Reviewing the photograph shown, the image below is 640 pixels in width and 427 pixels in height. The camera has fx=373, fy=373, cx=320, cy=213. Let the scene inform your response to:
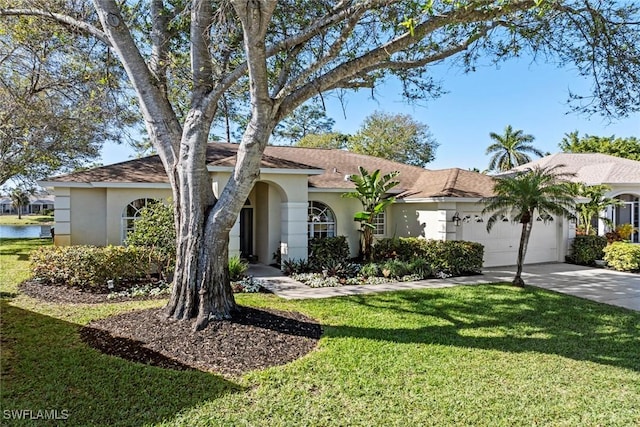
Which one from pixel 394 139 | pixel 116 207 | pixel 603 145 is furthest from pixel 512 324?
pixel 603 145

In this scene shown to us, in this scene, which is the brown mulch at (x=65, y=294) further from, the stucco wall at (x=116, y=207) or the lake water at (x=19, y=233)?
the lake water at (x=19, y=233)

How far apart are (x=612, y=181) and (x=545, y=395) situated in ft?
64.5

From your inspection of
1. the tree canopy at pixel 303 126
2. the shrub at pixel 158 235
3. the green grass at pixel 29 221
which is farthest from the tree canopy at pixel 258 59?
the green grass at pixel 29 221

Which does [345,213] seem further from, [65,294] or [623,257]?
[623,257]

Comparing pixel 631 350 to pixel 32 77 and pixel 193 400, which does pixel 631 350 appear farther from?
pixel 32 77

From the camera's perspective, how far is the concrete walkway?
10.4 meters

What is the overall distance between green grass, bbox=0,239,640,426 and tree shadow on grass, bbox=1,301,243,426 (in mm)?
15

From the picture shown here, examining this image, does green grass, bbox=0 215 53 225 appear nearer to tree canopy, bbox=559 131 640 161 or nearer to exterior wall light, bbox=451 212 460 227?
exterior wall light, bbox=451 212 460 227

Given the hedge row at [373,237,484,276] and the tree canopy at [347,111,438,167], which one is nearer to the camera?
the hedge row at [373,237,484,276]

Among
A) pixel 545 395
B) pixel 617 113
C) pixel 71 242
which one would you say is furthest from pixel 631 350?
pixel 71 242

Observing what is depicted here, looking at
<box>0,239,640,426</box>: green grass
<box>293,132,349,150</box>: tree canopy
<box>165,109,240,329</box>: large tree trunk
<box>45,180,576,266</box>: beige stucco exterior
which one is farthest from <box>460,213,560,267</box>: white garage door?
<box>293,132,349,150</box>: tree canopy

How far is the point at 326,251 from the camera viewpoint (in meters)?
14.0

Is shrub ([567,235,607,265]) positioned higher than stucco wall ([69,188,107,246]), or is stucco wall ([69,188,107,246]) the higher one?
stucco wall ([69,188,107,246])

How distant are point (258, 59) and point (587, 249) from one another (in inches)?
652
